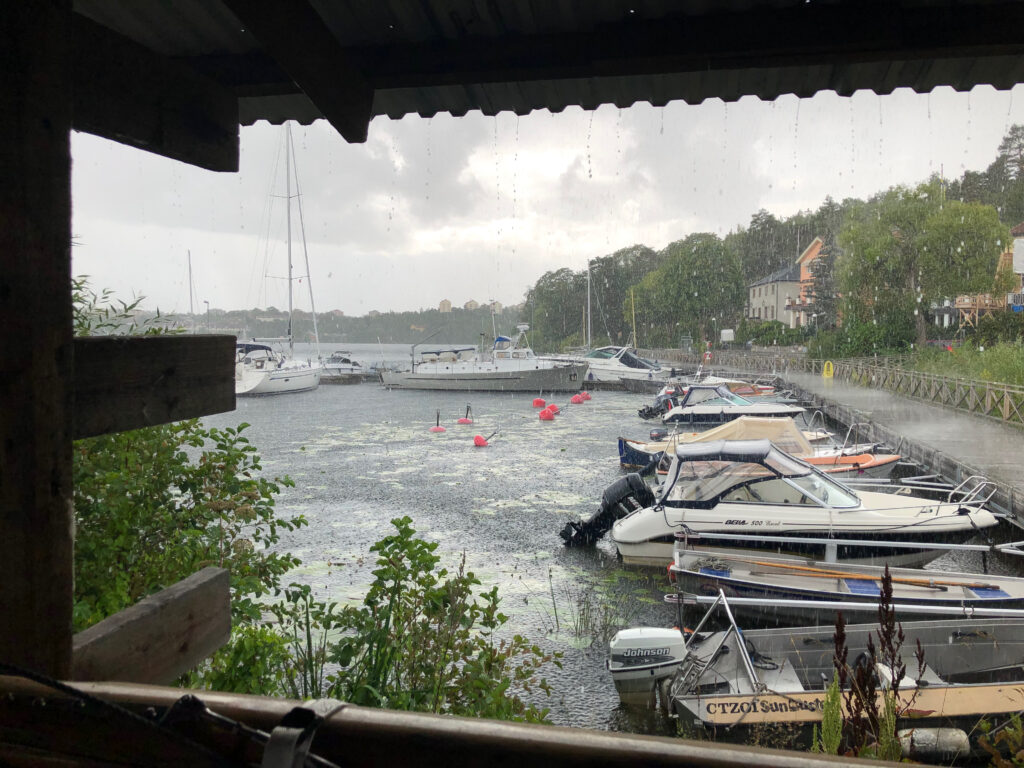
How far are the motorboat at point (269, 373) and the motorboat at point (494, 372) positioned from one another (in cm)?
575

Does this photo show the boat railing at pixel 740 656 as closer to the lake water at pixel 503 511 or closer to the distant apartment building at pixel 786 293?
the lake water at pixel 503 511

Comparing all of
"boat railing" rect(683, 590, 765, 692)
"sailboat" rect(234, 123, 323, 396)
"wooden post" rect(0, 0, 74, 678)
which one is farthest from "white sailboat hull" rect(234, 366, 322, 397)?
"wooden post" rect(0, 0, 74, 678)

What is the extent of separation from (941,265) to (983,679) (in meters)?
35.8

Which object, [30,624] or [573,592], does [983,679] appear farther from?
[30,624]

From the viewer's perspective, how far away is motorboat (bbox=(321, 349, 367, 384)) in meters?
60.9

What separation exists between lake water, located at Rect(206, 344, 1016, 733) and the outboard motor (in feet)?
0.67

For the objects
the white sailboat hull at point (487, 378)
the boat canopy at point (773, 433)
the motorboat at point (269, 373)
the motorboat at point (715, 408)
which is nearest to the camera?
the boat canopy at point (773, 433)

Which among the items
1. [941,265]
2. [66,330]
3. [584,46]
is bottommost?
[66,330]

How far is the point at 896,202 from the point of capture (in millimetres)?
38719

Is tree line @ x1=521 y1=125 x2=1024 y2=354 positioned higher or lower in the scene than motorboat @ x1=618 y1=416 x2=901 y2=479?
higher

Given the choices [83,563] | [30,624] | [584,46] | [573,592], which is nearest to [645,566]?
[573,592]

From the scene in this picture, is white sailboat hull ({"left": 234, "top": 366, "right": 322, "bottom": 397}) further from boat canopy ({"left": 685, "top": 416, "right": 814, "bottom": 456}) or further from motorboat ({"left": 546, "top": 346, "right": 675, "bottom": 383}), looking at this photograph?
boat canopy ({"left": 685, "top": 416, "right": 814, "bottom": 456})

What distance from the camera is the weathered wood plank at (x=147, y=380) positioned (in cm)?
146

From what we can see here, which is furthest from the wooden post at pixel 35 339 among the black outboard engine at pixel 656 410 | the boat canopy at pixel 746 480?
the black outboard engine at pixel 656 410
